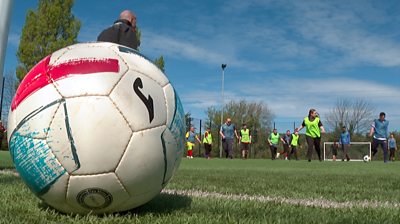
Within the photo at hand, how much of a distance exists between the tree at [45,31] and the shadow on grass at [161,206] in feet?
78.0

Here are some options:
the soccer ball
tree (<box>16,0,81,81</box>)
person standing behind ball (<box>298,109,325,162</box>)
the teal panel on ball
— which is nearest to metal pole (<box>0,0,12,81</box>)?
the soccer ball

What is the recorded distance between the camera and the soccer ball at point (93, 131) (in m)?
2.62

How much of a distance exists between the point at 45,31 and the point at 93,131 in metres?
26.2

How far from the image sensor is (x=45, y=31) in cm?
2670

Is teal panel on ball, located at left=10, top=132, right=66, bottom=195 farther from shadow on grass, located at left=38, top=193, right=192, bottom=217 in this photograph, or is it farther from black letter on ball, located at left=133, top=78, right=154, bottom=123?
black letter on ball, located at left=133, top=78, right=154, bottom=123

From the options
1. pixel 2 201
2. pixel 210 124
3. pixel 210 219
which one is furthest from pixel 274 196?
pixel 210 124

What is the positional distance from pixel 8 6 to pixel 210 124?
36063mm

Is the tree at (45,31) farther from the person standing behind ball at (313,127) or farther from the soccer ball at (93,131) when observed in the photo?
the soccer ball at (93,131)

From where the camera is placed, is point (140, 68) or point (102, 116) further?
point (140, 68)

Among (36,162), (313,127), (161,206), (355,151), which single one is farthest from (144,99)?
(355,151)

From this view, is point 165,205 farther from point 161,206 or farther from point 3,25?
point 3,25

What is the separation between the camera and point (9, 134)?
3.00m

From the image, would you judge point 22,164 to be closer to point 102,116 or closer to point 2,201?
point 102,116

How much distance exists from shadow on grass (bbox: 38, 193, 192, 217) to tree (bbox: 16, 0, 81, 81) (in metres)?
23.8
